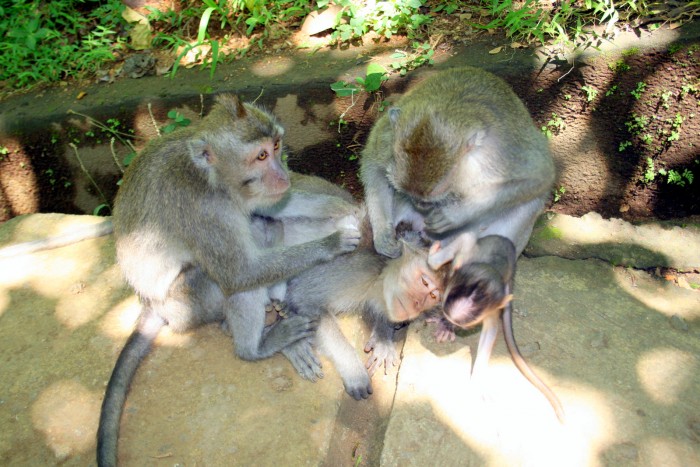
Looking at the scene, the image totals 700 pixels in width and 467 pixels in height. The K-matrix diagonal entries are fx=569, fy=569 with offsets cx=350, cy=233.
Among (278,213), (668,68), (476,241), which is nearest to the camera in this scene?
(476,241)

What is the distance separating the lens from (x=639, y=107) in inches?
188

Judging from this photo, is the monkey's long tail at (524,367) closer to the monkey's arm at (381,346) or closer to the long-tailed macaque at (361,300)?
the long-tailed macaque at (361,300)

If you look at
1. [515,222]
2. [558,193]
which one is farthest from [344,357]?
[558,193]

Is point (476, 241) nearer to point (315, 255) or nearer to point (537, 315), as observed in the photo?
point (537, 315)

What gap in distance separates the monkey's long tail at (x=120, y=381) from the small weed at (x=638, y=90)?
13.6ft

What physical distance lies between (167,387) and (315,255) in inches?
50.1

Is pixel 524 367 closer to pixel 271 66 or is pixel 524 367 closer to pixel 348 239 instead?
pixel 348 239

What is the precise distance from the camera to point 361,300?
4016mm

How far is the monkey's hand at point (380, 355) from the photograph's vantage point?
388 cm

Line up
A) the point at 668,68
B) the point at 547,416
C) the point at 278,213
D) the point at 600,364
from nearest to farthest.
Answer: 1. the point at 547,416
2. the point at 600,364
3. the point at 278,213
4. the point at 668,68

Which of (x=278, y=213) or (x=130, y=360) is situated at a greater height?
(x=278, y=213)

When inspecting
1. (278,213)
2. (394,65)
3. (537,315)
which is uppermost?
(394,65)

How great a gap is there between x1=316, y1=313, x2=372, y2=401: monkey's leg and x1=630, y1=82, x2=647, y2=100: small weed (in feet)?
10.3

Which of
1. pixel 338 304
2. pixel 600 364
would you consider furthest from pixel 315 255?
pixel 600 364
